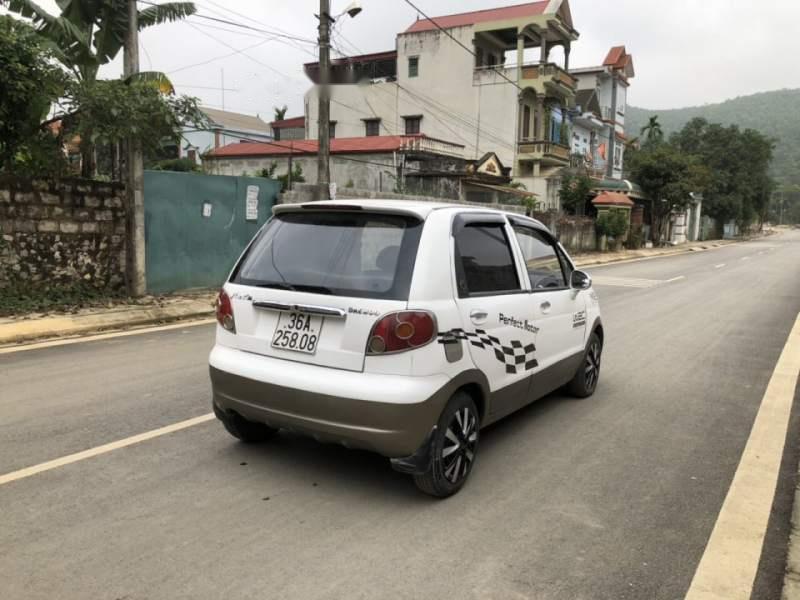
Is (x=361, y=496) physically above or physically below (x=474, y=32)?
below

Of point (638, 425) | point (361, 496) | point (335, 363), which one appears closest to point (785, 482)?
point (638, 425)

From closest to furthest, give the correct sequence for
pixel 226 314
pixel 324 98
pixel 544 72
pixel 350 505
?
pixel 350 505 < pixel 226 314 < pixel 324 98 < pixel 544 72

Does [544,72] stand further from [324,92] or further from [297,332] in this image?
[297,332]

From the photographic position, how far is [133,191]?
35.8ft

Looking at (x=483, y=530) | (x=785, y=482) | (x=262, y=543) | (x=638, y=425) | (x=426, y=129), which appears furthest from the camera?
(x=426, y=129)

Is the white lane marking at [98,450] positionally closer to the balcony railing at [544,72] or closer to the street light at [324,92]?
the street light at [324,92]

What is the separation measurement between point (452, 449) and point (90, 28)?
37.1 feet

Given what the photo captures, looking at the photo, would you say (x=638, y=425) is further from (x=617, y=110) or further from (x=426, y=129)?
(x=617, y=110)

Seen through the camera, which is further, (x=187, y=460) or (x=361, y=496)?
(x=187, y=460)

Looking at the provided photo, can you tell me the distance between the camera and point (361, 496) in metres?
3.82

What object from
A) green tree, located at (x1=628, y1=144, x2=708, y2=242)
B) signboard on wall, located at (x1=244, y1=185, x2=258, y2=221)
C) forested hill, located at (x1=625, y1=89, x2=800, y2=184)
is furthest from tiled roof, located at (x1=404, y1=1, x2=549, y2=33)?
forested hill, located at (x1=625, y1=89, x2=800, y2=184)

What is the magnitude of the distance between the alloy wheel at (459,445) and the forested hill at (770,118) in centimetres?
13995

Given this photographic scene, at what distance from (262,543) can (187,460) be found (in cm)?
125

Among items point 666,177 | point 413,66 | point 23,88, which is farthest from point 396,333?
point 666,177
